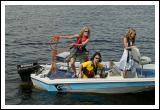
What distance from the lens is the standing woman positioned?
440 inches

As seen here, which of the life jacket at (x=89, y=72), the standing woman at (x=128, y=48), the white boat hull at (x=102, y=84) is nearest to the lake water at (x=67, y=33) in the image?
the white boat hull at (x=102, y=84)

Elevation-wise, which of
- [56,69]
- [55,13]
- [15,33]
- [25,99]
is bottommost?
[25,99]

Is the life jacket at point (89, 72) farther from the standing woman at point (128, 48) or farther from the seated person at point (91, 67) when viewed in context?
the standing woman at point (128, 48)

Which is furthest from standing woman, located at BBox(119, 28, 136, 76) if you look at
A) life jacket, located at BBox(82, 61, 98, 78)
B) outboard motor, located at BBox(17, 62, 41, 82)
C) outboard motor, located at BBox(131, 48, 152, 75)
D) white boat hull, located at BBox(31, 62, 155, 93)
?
outboard motor, located at BBox(17, 62, 41, 82)

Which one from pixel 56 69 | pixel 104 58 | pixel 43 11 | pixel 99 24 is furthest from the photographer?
pixel 43 11

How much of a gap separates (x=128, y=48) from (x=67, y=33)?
371 inches

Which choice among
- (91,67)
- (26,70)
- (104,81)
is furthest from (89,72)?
(26,70)

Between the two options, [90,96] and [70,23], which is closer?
[90,96]

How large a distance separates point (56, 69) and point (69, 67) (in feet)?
1.28

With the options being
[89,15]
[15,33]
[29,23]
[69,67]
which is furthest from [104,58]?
[89,15]

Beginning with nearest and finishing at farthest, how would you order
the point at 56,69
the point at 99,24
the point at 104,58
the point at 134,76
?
1. the point at 134,76
2. the point at 56,69
3. the point at 104,58
4. the point at 99,24

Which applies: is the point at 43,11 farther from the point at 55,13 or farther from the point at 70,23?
the point at 70,23

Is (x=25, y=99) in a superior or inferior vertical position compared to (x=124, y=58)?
inferior

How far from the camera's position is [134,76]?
11438 millimetres
